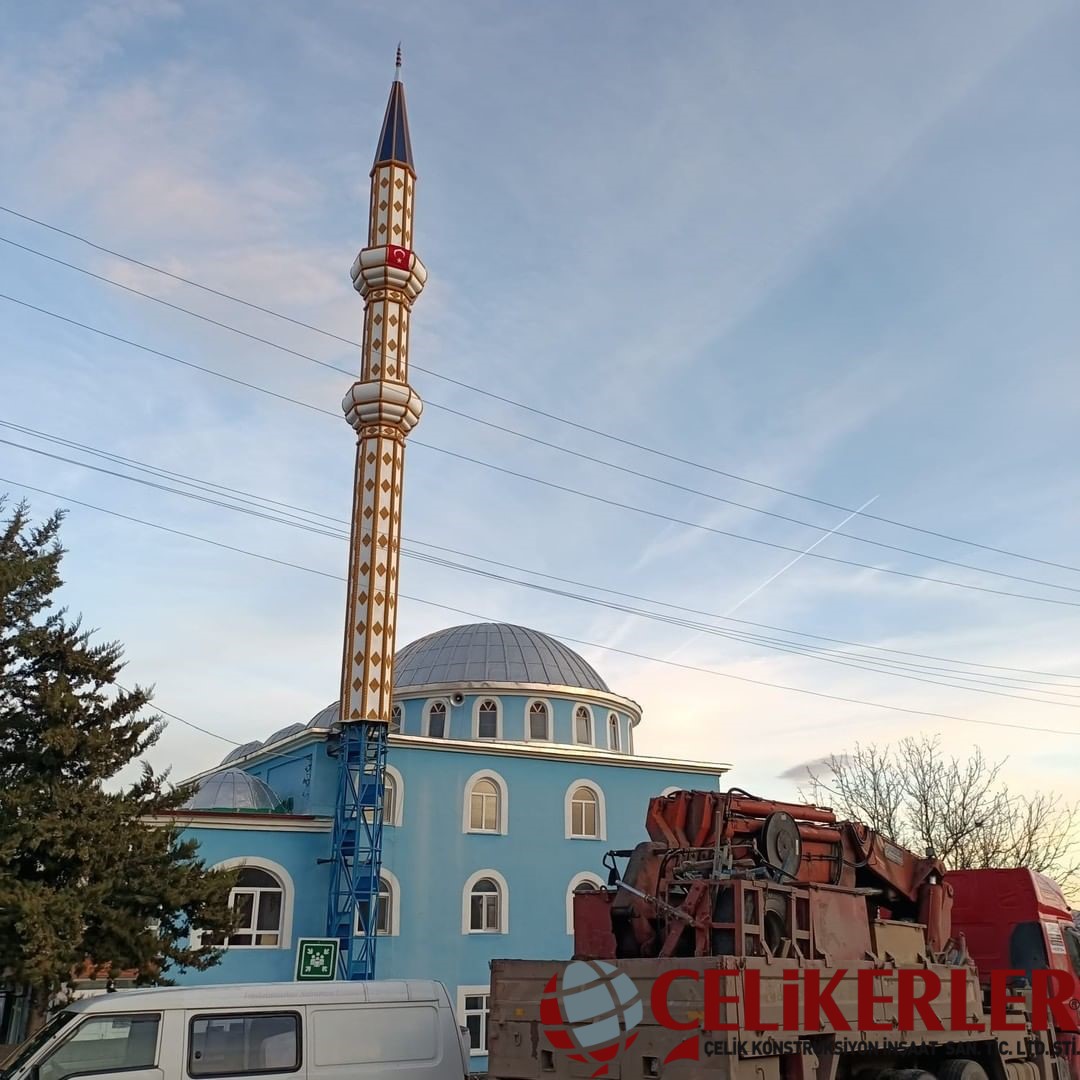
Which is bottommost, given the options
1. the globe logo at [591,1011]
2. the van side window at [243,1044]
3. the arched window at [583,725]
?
the van side window at [243,1044]

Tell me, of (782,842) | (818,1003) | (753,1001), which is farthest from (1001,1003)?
(753,1001)

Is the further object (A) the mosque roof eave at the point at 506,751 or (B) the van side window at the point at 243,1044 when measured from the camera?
(A) the mosque roof eave at the point at 506,751

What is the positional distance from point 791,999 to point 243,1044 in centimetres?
456

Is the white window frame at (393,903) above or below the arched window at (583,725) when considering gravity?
below

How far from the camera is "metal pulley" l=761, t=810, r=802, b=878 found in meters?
9.48

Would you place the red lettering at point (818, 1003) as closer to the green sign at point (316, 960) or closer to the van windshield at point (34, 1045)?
the van windshield at point (34, 1045)

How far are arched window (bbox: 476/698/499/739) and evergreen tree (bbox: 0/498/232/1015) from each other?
569 inches

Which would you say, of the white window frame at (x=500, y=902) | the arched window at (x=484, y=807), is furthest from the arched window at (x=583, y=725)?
the white window frame at (x=500, y=902)

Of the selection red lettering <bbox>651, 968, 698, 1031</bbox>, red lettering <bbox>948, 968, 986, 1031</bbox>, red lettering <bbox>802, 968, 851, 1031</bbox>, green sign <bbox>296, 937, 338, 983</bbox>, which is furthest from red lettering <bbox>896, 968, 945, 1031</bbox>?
green sign <bbox>296, 937, 338, 983</bbox>

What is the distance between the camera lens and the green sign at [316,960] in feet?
43.7

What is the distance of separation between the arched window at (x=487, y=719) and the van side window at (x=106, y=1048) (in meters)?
21.0

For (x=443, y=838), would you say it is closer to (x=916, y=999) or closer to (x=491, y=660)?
(x=491, y=660)

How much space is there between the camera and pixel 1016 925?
1288 centimetres

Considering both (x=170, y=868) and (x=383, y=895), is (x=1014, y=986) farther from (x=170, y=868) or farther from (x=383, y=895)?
(x=383, y=895)
